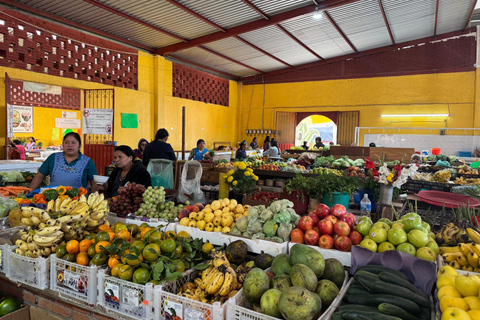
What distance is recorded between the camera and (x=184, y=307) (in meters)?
1.57

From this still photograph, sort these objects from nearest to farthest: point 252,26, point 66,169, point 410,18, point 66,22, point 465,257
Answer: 1. point 465,257
2. point 66,169
3. point 66,22
4. point 252,26
5. point 410,18

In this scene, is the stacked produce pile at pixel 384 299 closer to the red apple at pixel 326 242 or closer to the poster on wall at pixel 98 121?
the red apple at pixel 326 242

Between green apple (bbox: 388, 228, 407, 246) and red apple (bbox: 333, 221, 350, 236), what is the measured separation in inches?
9.8

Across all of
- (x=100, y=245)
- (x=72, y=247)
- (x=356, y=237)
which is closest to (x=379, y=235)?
(x=356, y=237)

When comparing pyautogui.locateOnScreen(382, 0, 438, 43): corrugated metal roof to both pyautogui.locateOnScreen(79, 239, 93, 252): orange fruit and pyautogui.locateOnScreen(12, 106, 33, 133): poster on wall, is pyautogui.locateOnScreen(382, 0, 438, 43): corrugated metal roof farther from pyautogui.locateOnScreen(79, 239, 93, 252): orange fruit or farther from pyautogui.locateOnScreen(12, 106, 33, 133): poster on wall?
pyautogui.locateOnScreen(12, 106, 33, 133): poster on wall

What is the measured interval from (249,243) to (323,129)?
16.2 m

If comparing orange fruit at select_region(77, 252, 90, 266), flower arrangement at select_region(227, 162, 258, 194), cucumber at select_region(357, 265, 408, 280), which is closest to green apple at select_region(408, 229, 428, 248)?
cucumber at select_region(357, 265, 408, 280)

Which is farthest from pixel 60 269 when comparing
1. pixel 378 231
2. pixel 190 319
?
pixel 378 231

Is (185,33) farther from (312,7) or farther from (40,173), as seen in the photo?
(40,173)

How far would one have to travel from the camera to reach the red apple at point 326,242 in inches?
77.2

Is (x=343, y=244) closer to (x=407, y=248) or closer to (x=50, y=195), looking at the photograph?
(x=407, y=248)

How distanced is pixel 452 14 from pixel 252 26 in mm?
6298

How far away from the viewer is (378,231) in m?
1.85

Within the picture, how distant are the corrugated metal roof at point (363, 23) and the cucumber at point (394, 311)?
29.4ft
